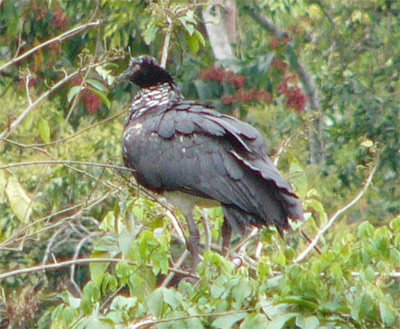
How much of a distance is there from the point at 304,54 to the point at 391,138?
2187 millimetres

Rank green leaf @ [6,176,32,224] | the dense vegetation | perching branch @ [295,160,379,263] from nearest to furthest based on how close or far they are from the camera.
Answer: the dense vegetation
green leaf @ [6,176,32,224]
perching branch @ [295,160,379,263]

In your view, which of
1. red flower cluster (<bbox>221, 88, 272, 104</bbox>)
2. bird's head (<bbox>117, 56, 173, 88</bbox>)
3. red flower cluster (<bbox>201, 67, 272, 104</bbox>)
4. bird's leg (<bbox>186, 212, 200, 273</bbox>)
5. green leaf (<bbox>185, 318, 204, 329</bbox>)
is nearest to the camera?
green leaf (<bbox>185, 318, 204, 329</bbox>)

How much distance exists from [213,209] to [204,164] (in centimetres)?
30

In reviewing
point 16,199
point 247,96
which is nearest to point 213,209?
point 16,199

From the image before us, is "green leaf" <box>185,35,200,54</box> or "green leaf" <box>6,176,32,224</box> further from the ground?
"green leaf" <box>185,35,200,54</box>

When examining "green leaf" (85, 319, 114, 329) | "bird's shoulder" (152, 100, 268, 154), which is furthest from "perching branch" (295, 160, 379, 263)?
"green leaf" (85, 319, 114, 329)

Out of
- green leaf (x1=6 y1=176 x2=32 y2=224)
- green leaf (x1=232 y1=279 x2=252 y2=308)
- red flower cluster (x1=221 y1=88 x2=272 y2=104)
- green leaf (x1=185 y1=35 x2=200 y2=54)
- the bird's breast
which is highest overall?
green leaf (x1=185 y1=35 x2=200 y2=54)

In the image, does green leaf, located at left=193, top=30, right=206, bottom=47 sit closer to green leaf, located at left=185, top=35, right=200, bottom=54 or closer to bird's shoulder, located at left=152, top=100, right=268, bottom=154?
green leaf, located at left=185, top=35, right=200, bottom=54

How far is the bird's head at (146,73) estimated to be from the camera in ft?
17.4

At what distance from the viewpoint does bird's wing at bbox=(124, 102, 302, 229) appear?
4594 millimetres

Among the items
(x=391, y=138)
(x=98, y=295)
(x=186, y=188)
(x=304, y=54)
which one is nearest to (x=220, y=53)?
(x=304, y=54)

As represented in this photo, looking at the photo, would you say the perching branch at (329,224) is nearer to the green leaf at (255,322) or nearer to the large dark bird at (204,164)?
→ the large dark bird at (204,164)

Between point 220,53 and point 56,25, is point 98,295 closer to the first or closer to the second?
point 56,25

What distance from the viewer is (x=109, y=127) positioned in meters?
9.14
